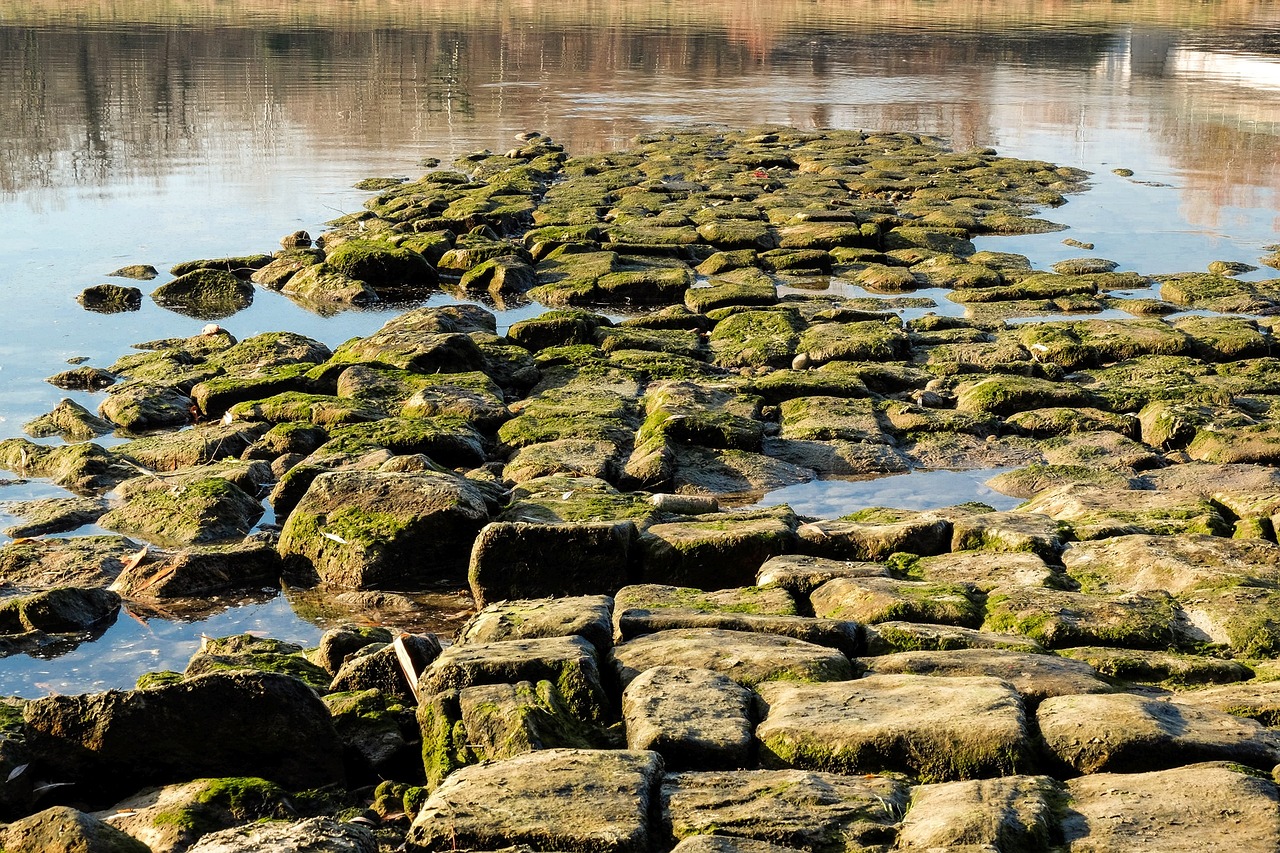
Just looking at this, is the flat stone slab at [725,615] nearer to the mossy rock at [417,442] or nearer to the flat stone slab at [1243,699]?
the flat stone slab at [1243,699]

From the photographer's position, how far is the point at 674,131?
25844 millimetres

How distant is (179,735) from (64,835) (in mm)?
840

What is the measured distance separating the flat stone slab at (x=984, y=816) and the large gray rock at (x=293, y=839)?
1.69m

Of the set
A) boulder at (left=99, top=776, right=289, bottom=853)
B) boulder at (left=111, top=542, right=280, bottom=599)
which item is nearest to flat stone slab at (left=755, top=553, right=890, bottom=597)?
boulder at (left=99, top=776, right=289, bottom=853)

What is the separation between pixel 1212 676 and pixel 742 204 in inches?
516

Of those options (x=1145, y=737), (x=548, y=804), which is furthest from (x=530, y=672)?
(x=1145, y=737)

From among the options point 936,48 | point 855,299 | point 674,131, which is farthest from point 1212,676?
point 936,48

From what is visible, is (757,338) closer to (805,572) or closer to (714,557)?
(714,557)

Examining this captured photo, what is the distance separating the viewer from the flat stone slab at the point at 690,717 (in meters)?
4.64

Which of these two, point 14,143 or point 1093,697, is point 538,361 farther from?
point 14,143

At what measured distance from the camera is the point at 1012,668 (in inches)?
204

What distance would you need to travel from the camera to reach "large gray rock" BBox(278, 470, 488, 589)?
740cm

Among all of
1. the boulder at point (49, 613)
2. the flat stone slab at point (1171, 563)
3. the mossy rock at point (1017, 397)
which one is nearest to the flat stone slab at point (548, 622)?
the boulder at point (49, 613)

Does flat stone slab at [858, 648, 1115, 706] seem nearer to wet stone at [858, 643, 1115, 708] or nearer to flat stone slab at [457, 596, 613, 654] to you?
wet stone at [858, 643, 1115, 708]
